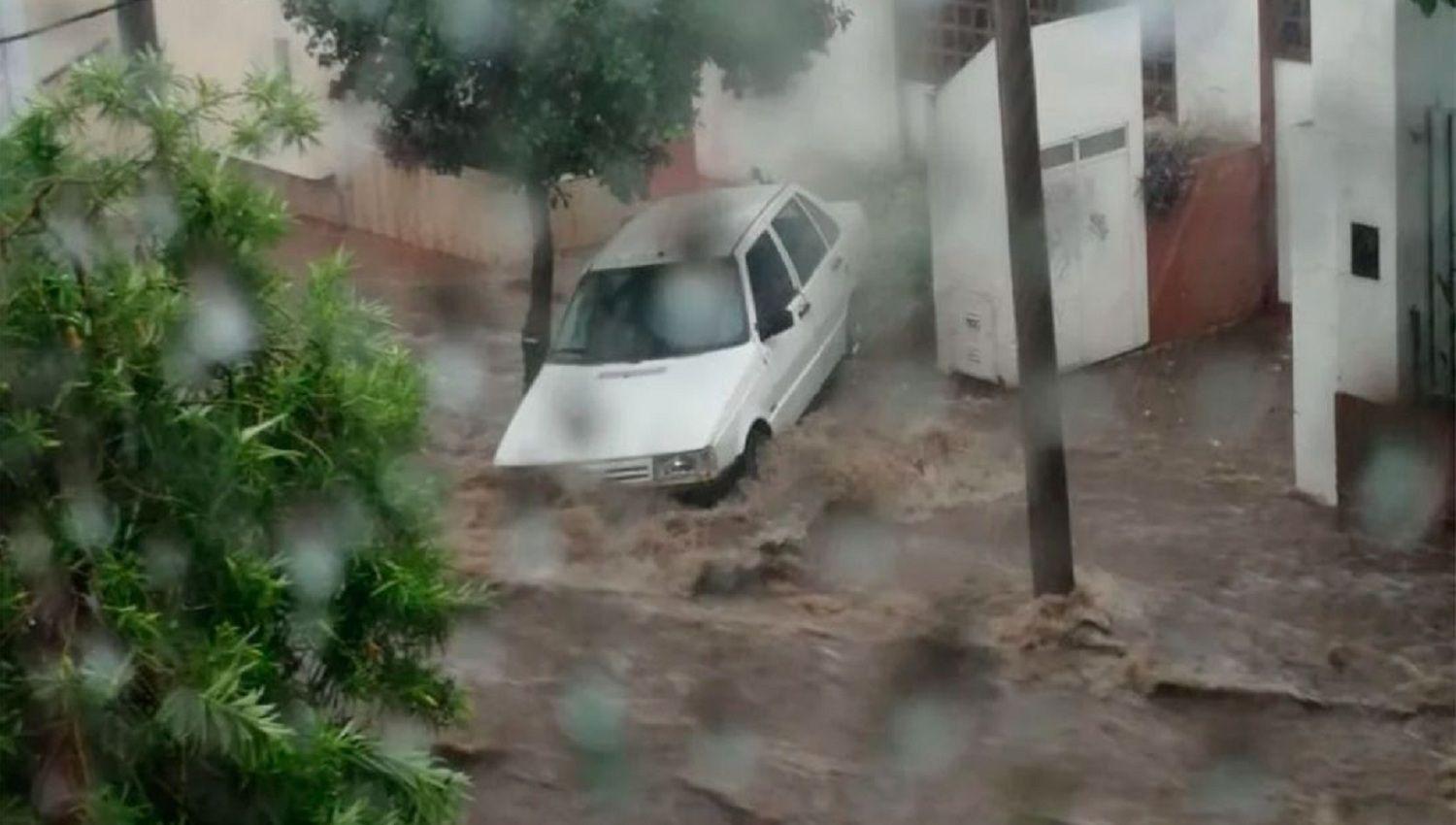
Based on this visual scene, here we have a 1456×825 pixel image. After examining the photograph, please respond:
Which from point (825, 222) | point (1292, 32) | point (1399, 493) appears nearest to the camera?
point (1399, 493)

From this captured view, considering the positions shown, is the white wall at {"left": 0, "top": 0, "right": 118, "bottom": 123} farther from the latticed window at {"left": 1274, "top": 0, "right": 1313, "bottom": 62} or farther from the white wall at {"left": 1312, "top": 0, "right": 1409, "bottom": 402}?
the latticed window at {"left": 1274, "top": 0, "right": 1313, "bottom": 62}

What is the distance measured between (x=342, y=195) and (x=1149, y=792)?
12.0 feet

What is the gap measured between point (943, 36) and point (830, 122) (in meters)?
0.37

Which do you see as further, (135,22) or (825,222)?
(825,222)

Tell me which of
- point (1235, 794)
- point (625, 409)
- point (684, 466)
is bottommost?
point (1235, 794)

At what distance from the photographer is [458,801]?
2170 millimetres

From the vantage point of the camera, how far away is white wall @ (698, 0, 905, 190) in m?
5.93

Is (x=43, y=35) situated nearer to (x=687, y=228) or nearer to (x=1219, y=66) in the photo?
(x=687, y=228)

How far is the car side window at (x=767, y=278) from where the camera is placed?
16.1 feet

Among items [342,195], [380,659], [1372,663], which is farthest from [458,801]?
[342,195]

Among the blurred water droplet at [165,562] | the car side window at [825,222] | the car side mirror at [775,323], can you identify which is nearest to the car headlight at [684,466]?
the car side mirror at [775,323]

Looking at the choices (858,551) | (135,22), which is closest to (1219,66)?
(858,551)

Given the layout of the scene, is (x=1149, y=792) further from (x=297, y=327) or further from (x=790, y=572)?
(x=297, y=327)

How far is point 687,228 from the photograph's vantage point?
203 inches
